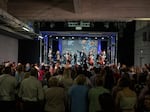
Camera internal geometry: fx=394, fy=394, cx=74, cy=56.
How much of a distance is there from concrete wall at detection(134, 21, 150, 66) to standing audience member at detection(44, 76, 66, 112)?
1652 cm

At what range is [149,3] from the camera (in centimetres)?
1795

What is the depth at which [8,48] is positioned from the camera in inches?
Result: 1030

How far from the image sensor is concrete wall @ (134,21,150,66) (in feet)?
82.3

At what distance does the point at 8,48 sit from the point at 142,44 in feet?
30.6

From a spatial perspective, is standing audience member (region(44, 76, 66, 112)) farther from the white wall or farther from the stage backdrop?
the stage backdrop

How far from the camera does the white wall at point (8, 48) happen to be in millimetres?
23844

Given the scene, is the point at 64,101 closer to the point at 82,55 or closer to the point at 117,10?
the point at 117,10

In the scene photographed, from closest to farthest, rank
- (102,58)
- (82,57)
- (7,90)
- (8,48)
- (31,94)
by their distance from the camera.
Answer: (31,94)
(7,90)
(8,48)
(102,58)
(82,57)

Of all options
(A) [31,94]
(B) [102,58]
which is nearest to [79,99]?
(A) [31,94]

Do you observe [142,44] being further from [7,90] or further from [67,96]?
[67,96]

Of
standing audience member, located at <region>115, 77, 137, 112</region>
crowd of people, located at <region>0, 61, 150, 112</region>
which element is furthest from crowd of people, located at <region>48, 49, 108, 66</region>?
standing audience member, located at <region>115, 77, 137, 112</region>

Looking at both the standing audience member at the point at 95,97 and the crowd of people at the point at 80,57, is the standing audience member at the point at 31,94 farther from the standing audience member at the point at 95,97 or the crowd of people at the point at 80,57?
the crowd of people at the point at 80,57

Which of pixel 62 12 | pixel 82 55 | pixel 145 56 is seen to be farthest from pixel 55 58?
pixel 62 12

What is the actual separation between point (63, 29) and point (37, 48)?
2.90m
